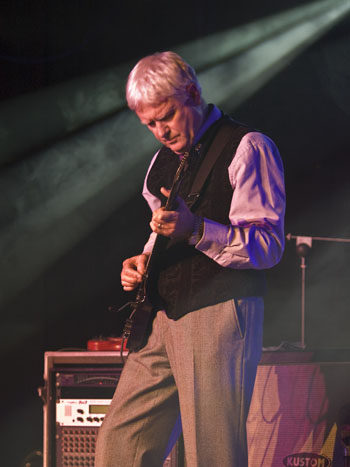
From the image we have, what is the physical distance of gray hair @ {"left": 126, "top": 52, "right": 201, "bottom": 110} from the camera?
71.6 inches

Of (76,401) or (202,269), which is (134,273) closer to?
(202,269)

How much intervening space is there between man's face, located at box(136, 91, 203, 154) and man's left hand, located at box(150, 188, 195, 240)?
376 millimetres

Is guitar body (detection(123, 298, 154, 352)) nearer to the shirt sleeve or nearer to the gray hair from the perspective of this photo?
the shirt sleeve

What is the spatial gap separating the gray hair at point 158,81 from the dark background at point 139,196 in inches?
84.6

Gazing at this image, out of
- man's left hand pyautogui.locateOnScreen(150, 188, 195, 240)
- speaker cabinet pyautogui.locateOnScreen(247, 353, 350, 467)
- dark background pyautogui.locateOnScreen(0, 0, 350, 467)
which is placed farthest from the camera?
dark background pyautogui.locateOnScreen(0, 0, 350, 467)

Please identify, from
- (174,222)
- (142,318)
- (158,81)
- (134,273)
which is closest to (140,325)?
(142,318)

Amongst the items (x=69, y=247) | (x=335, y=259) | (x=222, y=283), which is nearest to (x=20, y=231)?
(x=69, y=247)

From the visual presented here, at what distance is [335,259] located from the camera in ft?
13.0

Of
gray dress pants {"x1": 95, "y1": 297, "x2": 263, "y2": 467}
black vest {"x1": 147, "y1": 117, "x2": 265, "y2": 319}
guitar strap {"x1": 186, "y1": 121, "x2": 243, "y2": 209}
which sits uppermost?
→ guitar strap {"x1": 186, "y1": 121, "x2": 243, "y2": 209}

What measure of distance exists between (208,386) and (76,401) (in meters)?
1.31

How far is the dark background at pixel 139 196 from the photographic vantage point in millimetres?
3900

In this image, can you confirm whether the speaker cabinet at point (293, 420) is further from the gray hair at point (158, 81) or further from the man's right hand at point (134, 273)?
the gray hair at point (158, 81)

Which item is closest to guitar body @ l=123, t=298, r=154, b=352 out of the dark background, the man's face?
the man's face

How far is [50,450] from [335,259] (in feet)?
7.44
